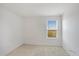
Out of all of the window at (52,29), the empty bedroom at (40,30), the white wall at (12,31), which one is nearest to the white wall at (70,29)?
the empty bedroom at (40,30)

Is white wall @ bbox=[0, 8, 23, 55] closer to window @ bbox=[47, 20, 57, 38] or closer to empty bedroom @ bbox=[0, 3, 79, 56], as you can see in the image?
empty bedroom @ bbox=[0, 3, 79, 56]

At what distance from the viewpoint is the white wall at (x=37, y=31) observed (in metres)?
1.24

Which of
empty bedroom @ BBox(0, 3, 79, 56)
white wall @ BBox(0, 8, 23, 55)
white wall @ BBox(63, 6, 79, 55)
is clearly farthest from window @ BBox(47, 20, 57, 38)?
white wall @ BBox(0, 8, 23, 55)

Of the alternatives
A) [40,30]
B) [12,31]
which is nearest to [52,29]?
[40,30]

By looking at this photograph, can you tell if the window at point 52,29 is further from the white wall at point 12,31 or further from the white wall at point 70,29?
the white wall at point 12,31

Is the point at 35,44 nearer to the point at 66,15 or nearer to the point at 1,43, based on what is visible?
the point at 1,43

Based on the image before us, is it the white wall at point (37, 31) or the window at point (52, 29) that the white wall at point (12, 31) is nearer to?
the white wall at point (37, 31)

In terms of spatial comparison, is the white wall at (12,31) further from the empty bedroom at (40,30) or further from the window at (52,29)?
the window at (52,29)

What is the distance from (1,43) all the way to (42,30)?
548 mm

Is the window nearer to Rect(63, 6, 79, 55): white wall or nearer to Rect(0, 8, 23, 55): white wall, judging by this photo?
Rect(63, 6, 79, 55): white wall

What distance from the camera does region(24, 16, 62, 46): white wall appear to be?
124 centimetres

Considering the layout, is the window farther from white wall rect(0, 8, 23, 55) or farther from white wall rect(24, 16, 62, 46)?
white wall rect(0, 8, 23, 55)

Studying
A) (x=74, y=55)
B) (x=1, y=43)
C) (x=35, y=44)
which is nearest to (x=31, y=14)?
(x=35, y=44)

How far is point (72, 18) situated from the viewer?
1366 mm
